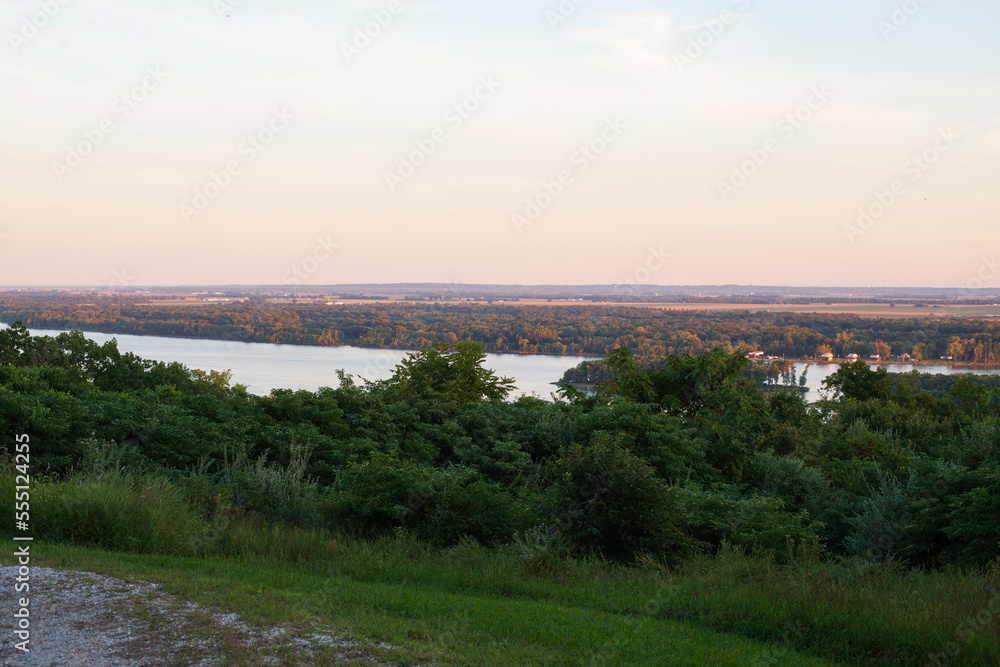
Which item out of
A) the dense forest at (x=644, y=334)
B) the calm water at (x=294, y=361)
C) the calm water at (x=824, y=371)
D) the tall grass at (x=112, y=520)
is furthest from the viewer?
the dense forest at (x=644, y=334)

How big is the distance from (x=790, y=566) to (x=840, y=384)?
63.6 feet

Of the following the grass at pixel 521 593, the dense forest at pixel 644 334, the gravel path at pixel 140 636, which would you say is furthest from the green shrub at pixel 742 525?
the dense forest at pixel 644 334

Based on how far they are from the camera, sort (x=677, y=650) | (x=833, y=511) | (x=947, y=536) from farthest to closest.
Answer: (x=833, y=511)
(x=947, y=536)
(x=677, y=650)

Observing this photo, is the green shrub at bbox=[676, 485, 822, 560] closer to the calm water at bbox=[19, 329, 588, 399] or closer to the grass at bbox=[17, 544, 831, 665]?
the grass at bbox=[17, 544, 831, 665]

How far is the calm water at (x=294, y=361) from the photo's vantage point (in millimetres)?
27156

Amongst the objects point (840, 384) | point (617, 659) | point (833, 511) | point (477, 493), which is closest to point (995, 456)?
point (833, 511)

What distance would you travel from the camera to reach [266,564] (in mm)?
7605

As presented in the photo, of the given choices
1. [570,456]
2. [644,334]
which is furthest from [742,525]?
[644,334]

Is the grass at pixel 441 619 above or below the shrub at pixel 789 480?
above

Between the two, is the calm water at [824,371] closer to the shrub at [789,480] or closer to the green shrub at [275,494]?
the shrub at [789,480]

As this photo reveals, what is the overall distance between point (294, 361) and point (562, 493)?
2819 centimetres

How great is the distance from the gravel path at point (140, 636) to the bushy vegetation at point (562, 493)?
2.05m

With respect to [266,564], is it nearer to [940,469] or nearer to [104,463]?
[104,463]

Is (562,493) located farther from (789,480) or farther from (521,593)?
(789,480)
